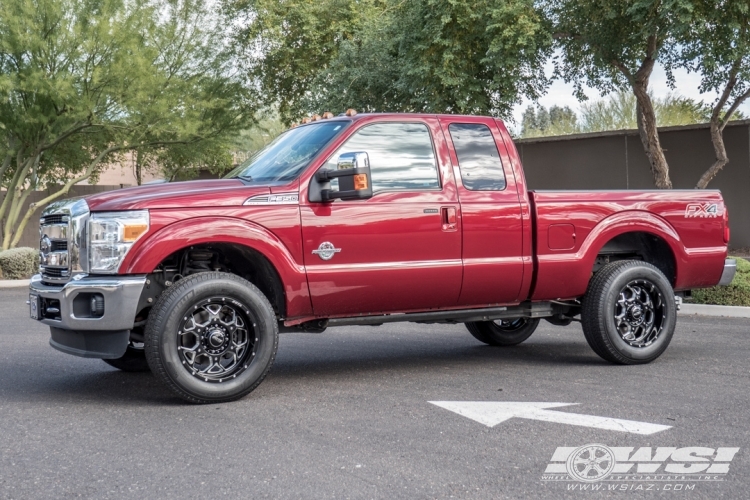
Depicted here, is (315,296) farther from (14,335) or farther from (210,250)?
(14,335)

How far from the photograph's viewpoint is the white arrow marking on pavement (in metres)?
5.99

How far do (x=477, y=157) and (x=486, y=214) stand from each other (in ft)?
1.74

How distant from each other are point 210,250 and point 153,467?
2370 millimetres

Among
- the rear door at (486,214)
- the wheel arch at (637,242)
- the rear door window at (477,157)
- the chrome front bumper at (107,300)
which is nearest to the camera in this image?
the chrome front bumper at (107,300)

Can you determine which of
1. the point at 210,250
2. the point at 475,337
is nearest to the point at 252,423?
the point at 210,250

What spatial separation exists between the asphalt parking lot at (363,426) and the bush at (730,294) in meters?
3.29

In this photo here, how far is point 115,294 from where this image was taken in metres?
6.59

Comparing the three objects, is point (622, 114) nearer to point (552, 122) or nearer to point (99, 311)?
point (552, 122)

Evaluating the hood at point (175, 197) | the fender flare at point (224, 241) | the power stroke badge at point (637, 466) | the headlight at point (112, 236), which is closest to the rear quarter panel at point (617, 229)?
the fender flare at point (224, 241)

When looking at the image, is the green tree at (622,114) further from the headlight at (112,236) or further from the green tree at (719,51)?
the headlight at (112,236)

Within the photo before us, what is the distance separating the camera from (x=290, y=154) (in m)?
7.81

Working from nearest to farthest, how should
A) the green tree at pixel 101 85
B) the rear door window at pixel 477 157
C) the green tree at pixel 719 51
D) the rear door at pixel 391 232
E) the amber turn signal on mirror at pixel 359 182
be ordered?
the amber turn signal on mirror at pixel 359 182, the rear door at pixel 391 232, the rear door window at pixel 477 157, the green tree at pixel 719 51, the green tree at pixel 101 85

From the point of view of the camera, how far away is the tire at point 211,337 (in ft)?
21.7

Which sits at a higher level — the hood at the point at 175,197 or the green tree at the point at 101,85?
the green tree at the point at 101,85
